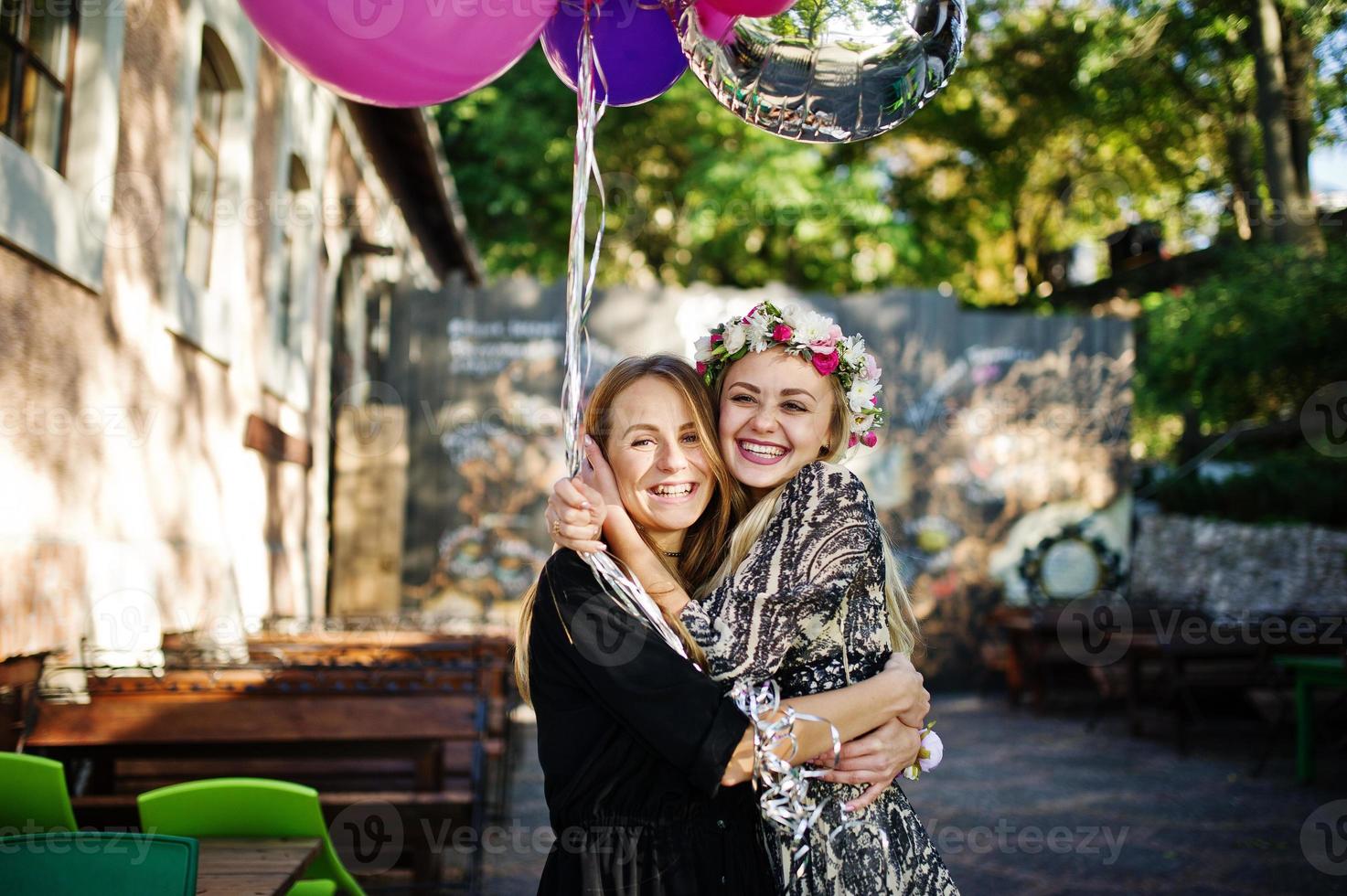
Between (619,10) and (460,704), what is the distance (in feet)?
10.6

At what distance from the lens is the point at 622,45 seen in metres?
2.87

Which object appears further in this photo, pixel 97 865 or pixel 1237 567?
pixel 1237 567

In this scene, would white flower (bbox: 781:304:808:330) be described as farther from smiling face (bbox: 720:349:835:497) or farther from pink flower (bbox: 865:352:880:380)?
pink flower (bbox: 865:352:880:380)

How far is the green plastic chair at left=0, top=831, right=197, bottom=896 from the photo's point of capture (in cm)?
248

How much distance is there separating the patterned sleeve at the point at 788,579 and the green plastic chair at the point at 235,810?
1908 millimetres

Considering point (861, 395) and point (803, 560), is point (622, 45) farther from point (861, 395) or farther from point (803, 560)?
point (803, 560)

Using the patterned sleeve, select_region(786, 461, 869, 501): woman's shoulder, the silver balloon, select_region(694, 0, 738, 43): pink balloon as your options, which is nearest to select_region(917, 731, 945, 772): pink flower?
the patterned sleeve

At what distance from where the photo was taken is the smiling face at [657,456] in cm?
251

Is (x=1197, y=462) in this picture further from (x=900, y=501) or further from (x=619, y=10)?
(x=619, y=10)

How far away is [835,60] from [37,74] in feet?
13.6

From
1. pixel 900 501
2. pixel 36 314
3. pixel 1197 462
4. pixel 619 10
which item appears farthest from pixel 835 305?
pixel 619 10

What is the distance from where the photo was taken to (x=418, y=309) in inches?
500

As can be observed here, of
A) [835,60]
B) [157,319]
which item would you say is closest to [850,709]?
[835,60]

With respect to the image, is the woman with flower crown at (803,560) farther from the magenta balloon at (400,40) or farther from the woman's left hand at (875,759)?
the magenta balloon at (400,40)
